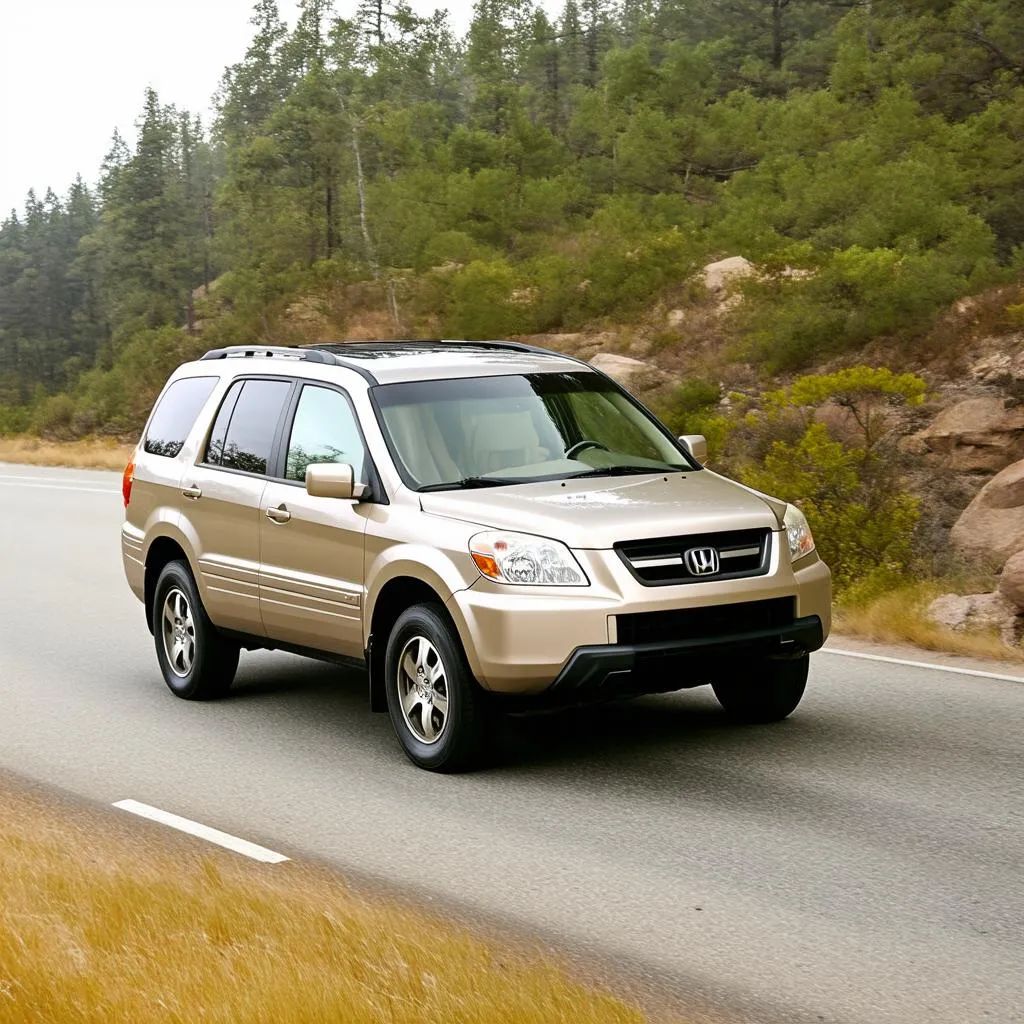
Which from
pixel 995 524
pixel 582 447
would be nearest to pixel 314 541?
pixel 582 447

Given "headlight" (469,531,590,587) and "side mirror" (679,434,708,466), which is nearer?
"headlight" (469,531,590,587)

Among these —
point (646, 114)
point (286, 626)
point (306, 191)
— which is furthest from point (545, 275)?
point (286, 626)

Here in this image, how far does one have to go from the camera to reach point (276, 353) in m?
9.38

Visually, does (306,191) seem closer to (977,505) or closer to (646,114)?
(646,114)

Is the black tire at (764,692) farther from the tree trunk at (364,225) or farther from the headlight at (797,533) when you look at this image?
the tree trunk at (364,225)

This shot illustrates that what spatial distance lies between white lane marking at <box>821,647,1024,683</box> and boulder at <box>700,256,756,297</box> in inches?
1021

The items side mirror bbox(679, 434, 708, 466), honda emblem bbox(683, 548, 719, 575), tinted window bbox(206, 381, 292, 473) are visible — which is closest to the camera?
honda emblem bbox(683, 548, 719, 575)

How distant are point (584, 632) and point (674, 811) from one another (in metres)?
0.87

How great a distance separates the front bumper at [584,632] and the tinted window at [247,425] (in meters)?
2.19

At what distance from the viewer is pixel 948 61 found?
126ft

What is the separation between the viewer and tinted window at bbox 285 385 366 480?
8344 millimetres

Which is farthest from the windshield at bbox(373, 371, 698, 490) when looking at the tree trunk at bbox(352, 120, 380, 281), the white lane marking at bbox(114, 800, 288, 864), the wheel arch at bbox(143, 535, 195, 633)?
the tree trunk at bbox(352, 120, 380, 281)

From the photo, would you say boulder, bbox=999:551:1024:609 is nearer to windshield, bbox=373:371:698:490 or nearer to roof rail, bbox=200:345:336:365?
windshield, bbox=373:371:698:490

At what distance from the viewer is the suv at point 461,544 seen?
7.16 m
